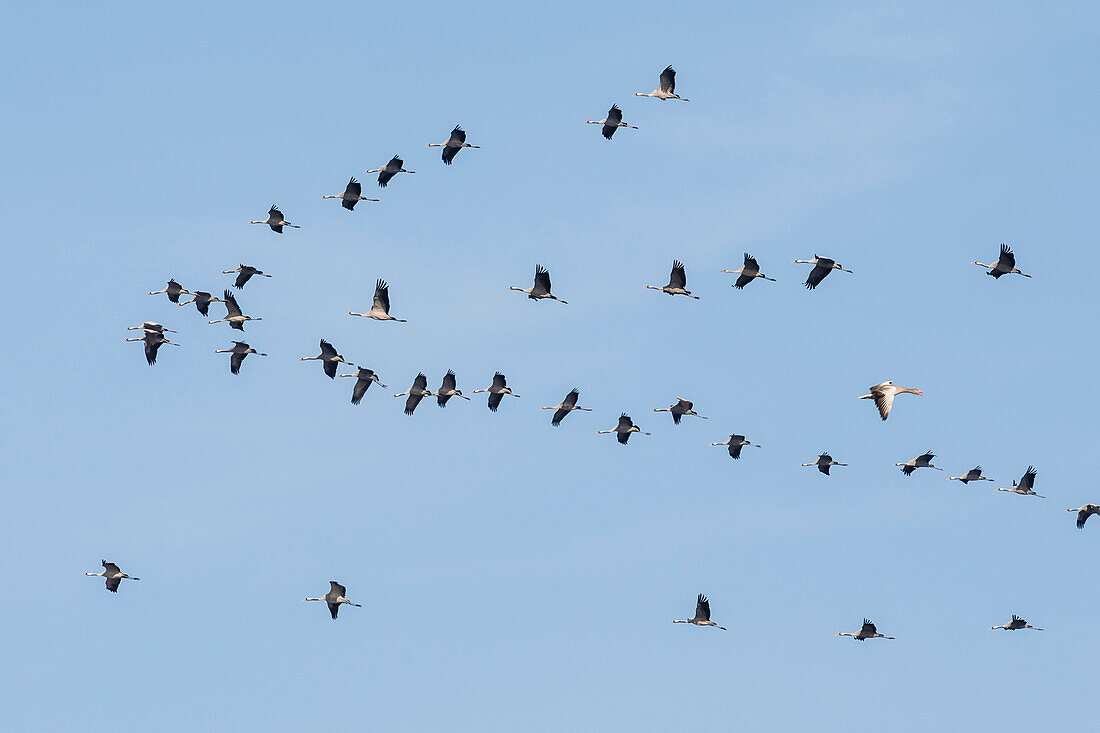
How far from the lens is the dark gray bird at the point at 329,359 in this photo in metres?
90.2

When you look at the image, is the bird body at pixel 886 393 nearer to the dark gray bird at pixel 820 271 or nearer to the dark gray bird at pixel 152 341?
the dark gray bird at pixel 820 271

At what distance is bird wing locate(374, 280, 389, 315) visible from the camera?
287ft

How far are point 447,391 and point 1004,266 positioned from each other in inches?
848

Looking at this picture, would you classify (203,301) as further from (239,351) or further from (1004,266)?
(1004,266)

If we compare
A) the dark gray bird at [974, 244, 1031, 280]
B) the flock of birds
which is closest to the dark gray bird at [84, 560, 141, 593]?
the flock of birds

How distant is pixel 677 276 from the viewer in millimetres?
87812

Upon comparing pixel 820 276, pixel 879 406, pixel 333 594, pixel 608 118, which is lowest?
pixel 333 594

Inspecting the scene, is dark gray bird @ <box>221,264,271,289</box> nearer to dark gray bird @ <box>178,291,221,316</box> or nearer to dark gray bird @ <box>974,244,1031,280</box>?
dark gray bird @ <box>178,291,221,316</box>

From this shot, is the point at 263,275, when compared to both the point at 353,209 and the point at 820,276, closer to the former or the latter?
the point at 353,209

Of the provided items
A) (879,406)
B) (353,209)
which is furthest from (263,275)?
(879,406)

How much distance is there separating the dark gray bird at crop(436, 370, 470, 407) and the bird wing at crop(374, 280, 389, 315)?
3.68m

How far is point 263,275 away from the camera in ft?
296

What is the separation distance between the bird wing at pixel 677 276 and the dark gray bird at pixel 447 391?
30.1 feet

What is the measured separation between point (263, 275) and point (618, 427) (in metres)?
15.5
